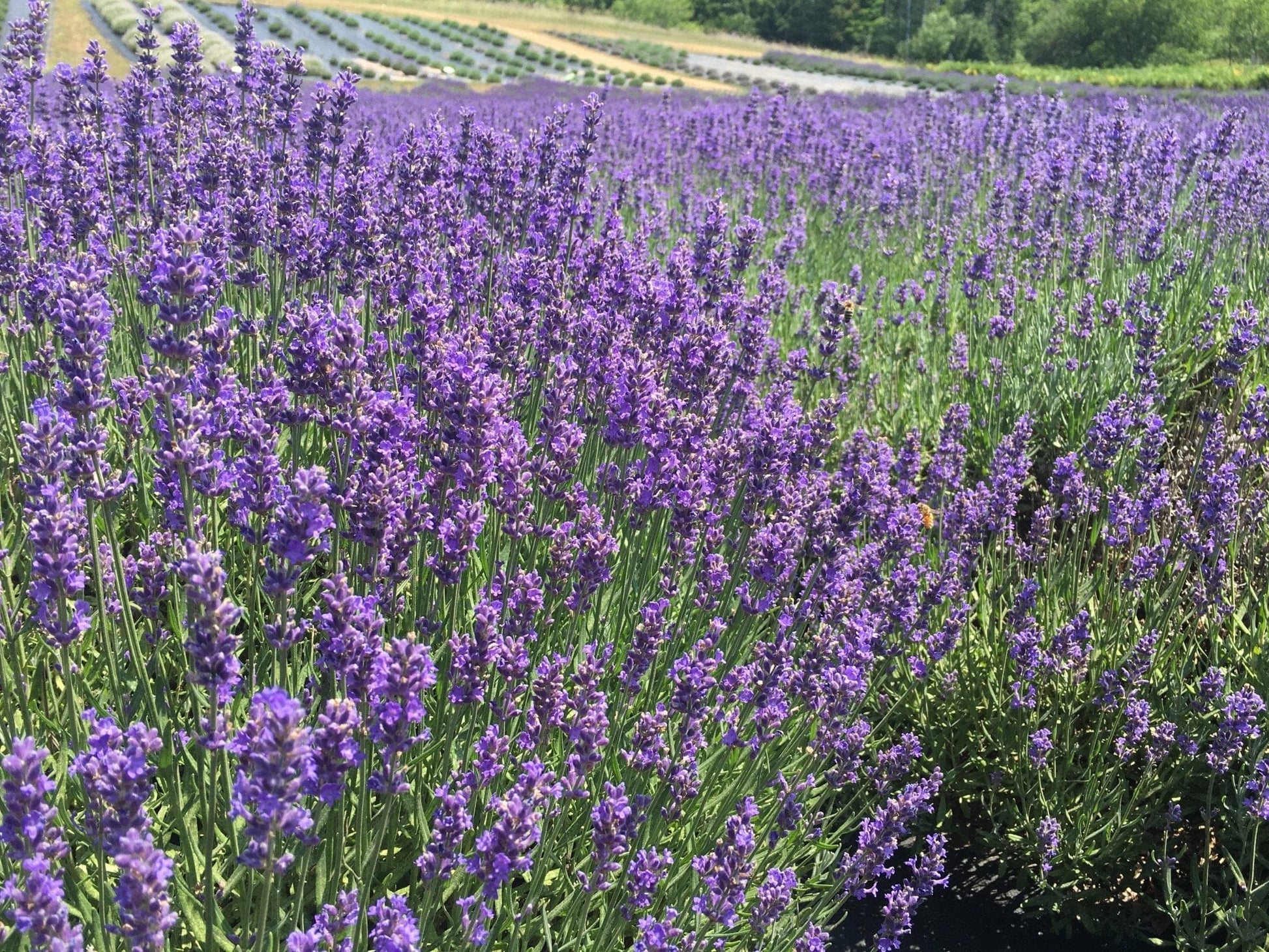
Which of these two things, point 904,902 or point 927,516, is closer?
point 904,902

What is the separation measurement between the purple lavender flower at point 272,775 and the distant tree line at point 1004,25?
51.7m

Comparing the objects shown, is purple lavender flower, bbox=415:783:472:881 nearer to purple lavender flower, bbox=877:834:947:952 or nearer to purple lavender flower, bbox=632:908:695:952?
purple lavender flower, bbox=632:908:695:952

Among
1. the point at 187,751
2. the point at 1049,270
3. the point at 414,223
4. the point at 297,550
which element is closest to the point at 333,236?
the point at 414,223

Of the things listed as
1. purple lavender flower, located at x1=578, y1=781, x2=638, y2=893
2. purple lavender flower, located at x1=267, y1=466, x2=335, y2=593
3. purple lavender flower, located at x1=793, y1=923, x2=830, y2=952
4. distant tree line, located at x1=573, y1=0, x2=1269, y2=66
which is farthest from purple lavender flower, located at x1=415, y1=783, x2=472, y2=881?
distant tree line, located at x1=573, y1=0, x2=1269, y2=66

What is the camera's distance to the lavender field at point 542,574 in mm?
1819

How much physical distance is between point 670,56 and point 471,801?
4268cm

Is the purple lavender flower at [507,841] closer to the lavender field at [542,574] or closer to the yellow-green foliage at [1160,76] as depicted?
the lavender field at [542,574]

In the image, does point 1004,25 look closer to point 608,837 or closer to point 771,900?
point 771,900

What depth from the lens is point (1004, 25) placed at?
59688 mm

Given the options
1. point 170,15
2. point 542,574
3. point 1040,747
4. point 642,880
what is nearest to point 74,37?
point 170,15

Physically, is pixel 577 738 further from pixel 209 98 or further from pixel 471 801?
pixel 209 98

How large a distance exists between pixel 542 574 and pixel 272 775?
80.3 inches

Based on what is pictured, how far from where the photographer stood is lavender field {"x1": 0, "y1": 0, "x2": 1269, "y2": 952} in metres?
1.82

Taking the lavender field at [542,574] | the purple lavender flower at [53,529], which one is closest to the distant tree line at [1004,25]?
the lavender field at [542,574]
